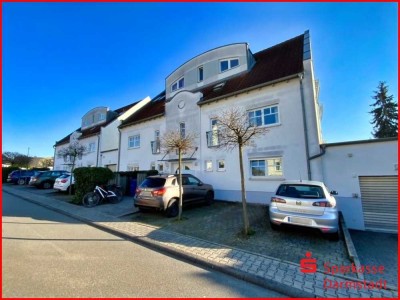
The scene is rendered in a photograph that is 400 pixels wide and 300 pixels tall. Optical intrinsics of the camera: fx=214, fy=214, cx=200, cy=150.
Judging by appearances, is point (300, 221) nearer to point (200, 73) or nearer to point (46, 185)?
point (200, 73)

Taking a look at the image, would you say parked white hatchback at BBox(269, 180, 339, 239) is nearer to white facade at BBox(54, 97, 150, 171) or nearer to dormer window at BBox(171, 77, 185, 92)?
dormer window at BBox(171, 77, 185, 92)

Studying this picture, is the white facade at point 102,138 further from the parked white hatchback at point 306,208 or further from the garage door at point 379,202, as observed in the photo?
the garage door at point 379,202

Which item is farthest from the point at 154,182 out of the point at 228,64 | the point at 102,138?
the point at 102,138

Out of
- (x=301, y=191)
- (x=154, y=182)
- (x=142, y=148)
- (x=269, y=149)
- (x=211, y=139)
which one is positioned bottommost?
(x=301, y=191)

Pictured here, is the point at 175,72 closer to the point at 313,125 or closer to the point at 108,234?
the point at 313,125

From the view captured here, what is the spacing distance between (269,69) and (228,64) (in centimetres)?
372

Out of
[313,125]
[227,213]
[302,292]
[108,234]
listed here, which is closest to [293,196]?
[302,292]

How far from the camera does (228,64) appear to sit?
1605 cm

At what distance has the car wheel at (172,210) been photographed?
8.89 m

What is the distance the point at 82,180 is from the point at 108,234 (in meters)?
6.87

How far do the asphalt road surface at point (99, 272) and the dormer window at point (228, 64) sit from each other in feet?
45.3

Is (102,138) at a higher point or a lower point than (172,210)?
higher

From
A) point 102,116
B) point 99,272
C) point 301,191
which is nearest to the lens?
point 99,272

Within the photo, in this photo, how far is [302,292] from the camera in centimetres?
357
